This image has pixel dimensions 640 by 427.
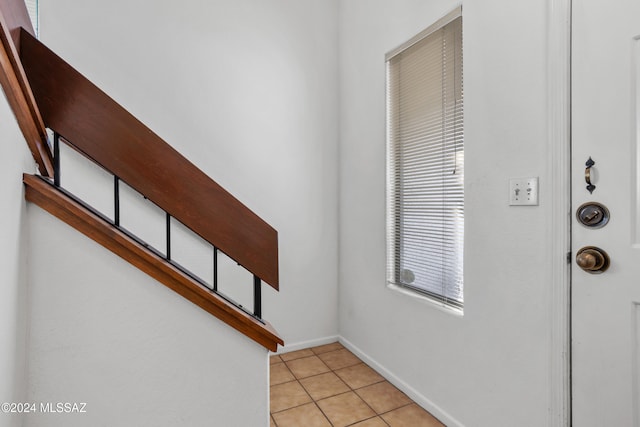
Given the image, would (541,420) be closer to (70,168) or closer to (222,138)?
(222,138)

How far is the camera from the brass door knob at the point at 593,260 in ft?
3.54

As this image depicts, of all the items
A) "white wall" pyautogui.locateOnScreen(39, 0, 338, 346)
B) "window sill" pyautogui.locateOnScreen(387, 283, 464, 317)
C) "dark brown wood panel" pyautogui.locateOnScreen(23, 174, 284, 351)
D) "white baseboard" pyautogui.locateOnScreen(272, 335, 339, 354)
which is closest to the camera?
"dark brown wood panel" pyautogui.locateOnScreen(23, 174, 284, 351)

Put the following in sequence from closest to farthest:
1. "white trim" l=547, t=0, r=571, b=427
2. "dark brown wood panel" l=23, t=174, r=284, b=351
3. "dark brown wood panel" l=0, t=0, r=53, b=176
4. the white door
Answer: "dark brown wood panel" l=0, t=0, r=53, b=176, "dark brown wood panel" l=23, t=174, r=284, b=351, the white door, "white trim" l=547, t=0, r=571, b=427

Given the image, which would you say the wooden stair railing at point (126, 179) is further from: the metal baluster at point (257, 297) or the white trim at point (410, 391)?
the white trim at point (410, 391)

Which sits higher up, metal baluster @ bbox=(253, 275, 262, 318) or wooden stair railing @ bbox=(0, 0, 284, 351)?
wooden stair railing @ bbox=(0, 0, 284, 351)

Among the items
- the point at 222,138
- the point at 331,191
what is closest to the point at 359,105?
the point at 331,191

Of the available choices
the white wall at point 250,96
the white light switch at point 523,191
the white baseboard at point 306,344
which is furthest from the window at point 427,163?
the white baseboard at point 306,344

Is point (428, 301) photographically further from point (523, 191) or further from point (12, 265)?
point (12, 265)

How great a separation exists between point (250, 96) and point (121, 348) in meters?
1.93

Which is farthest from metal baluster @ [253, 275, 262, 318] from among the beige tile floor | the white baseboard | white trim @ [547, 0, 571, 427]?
the white baseboard

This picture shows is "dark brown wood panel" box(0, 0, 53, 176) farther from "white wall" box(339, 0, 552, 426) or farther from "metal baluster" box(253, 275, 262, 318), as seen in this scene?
"white wall" box(339, 0, 552, 426)

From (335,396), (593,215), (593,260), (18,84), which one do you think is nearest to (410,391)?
(335,396)

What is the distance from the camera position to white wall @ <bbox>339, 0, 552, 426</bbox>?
4.12 feet

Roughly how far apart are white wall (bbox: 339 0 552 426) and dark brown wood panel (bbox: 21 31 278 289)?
1051 mm
